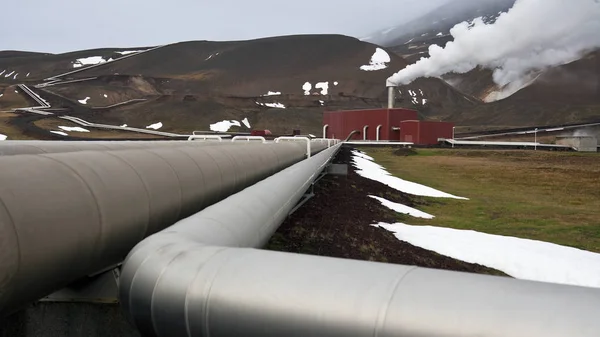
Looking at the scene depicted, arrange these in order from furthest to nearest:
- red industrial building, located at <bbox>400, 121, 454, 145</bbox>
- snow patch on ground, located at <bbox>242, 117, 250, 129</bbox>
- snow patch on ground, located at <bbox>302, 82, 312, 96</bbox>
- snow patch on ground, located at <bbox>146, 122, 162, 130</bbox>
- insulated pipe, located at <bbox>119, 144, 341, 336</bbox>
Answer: snow patch on ground, located at <bbox>302, 82, 312, 96</bbox>, snow patch on ground, located at <bbox>242, 117, 250, 129</bbox>, snow patch on ground, located at <bbox>146, 122, 162, 130</bbox>, red industrial building, located at <bbox>400, 121, 454, 145</bbox>, insulated pipe, located at <bbox>119, 144, 341, 336</bbox>

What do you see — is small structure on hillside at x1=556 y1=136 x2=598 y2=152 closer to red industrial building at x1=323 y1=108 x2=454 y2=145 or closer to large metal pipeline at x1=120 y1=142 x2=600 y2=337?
red industrial building at x1=323 y1=108 x2=454 y2=145

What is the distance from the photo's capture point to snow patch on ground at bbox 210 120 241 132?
108 metres

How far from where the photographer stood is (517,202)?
21.5m

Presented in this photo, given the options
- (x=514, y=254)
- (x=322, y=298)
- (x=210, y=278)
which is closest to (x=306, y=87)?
(x=514, y=254)

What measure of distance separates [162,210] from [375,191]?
1639 centimetres

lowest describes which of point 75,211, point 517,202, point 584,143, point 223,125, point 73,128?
point 517,202

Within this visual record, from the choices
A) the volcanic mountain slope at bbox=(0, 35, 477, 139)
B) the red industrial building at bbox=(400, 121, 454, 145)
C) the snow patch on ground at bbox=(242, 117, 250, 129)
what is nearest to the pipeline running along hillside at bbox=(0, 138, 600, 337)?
the red industrial building at bbox=(400, 121, 454, 145)

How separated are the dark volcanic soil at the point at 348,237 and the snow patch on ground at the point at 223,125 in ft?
311

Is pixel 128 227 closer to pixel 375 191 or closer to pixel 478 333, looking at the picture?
pixel 478 333

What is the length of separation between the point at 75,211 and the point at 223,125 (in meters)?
109

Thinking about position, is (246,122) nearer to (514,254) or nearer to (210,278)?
(514,254)

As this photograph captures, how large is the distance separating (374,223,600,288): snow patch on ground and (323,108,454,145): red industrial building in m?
53.8

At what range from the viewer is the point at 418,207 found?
18.4m

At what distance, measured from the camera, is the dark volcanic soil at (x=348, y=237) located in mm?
9117
